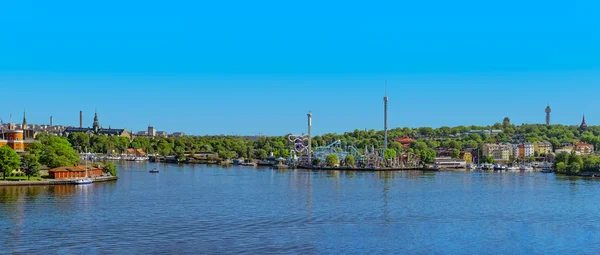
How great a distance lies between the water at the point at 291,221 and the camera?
12695 millimetres

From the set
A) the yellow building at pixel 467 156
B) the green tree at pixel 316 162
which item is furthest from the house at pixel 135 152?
the yellow building at pixel 467 156

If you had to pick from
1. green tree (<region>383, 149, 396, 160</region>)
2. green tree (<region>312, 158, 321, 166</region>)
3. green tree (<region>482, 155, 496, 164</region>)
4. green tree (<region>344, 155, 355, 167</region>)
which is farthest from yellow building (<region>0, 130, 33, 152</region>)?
green tree (<region>482, 155, 496, 164</region>)

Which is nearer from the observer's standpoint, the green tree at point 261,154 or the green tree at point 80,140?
the green tree at point 261,154

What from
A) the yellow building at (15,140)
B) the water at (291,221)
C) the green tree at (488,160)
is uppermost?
the yellow building at (15,140)

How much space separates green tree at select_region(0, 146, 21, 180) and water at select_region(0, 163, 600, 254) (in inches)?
74.3

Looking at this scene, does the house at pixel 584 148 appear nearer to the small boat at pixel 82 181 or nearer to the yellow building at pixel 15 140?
the yellow building at pixel 15 140

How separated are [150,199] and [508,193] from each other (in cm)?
1178

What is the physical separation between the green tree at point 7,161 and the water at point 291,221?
1.89m

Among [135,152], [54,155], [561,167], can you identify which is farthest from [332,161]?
[135,152]

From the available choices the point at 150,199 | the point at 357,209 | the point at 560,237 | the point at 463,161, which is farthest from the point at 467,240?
the point at 463,161

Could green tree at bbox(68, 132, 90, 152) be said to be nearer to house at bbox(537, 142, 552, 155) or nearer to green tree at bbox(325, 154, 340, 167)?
green tree at bbox(325, 154, 340, 167)

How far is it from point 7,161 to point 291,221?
12.7 meters

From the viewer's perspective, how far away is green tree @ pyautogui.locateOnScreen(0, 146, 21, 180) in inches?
934

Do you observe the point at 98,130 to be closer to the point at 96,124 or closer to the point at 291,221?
the point at 96,124
